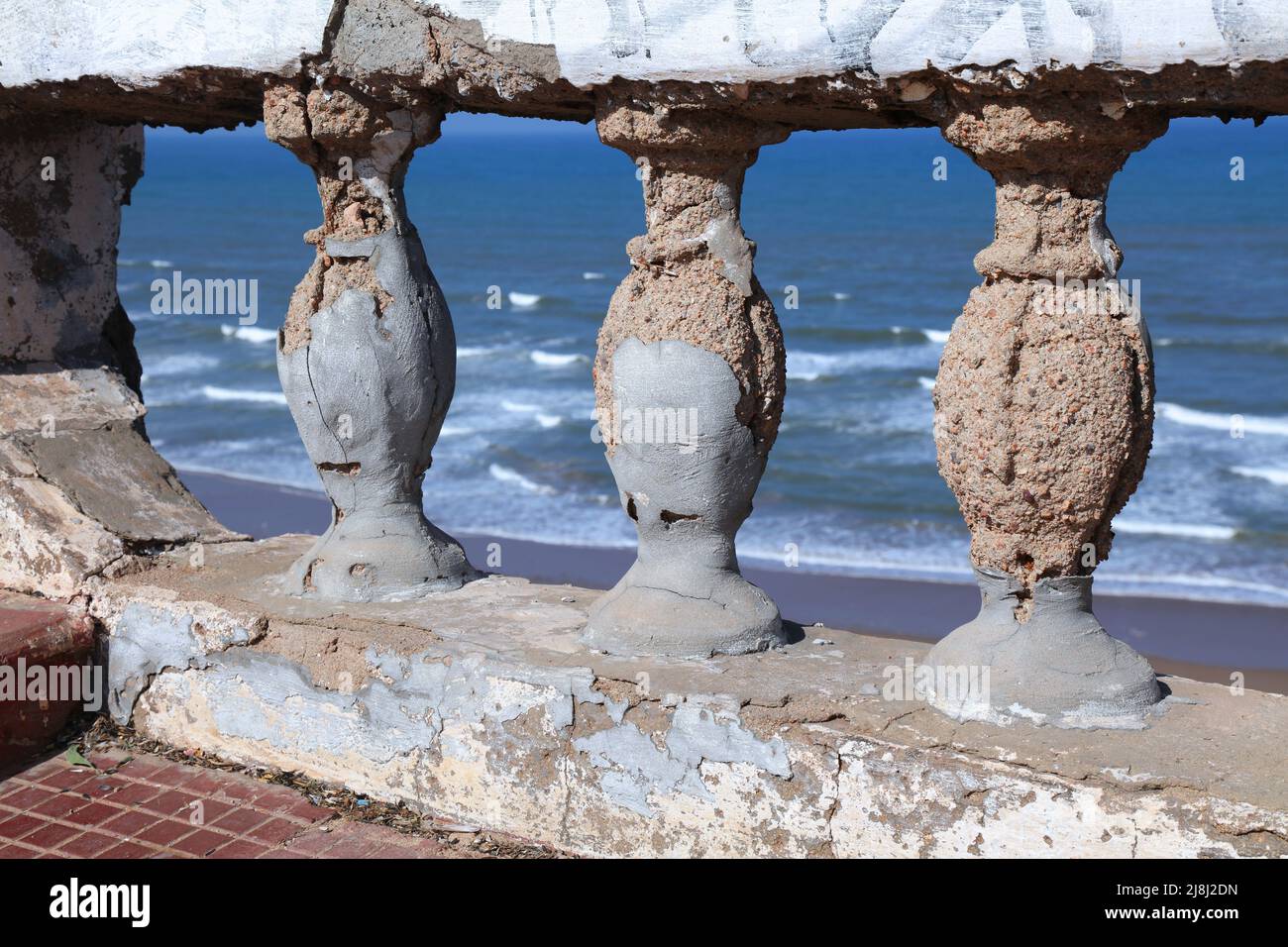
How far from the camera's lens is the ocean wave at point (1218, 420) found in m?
15.1

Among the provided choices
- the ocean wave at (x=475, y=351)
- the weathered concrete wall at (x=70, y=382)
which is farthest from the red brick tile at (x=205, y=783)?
the ocean wave at (x=475, y=351)

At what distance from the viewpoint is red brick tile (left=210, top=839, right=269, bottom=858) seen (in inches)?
151

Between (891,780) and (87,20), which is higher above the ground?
(87,20)

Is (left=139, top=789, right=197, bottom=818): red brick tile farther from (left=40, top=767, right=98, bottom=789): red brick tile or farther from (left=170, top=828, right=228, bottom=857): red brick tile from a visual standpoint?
(left=40, top=767, right=98, bottom=789): red brick tile

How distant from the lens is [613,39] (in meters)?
3.49

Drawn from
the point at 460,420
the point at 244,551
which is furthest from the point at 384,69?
the point at 460,420

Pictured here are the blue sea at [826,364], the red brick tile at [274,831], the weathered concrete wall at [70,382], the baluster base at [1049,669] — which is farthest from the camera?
the blue sea at [826,364]

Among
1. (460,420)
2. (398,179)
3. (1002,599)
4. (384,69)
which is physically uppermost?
(384,69)

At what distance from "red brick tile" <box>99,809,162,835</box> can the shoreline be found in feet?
15.6

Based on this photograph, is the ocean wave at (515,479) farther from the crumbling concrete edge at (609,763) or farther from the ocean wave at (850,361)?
the crumbling concrete edge at (609,763)

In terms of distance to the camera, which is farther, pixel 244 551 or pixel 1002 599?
pixel 244 551

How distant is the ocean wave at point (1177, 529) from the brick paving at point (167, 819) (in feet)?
27.4
